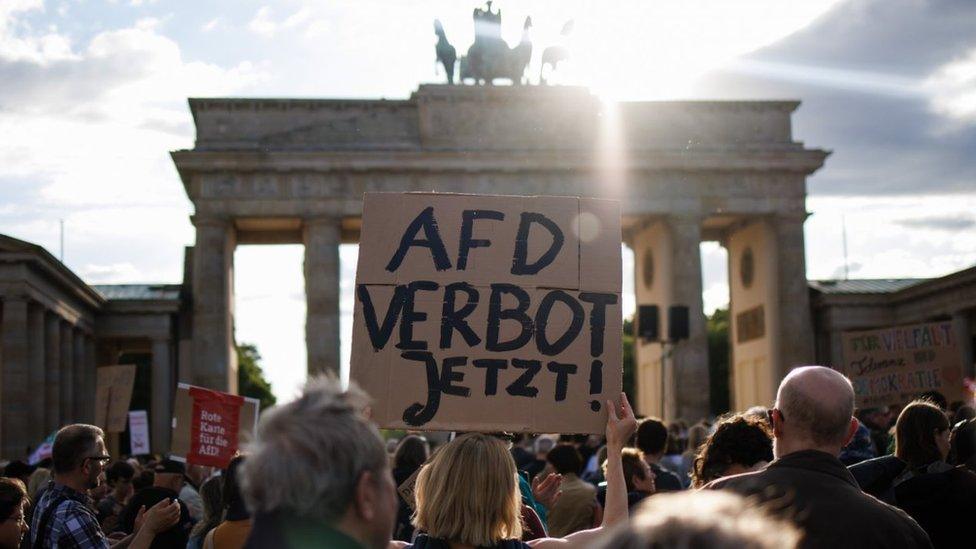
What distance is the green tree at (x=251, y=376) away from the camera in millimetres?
114062

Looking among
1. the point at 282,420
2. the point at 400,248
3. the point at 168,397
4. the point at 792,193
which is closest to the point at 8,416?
the point at 168,397

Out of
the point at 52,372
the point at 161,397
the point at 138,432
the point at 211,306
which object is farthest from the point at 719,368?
the point at 138,432

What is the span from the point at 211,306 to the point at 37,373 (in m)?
9.34

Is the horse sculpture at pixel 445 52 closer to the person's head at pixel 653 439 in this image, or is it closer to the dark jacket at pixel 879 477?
the person's head at pixel 653 439

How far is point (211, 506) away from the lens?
8117 mm

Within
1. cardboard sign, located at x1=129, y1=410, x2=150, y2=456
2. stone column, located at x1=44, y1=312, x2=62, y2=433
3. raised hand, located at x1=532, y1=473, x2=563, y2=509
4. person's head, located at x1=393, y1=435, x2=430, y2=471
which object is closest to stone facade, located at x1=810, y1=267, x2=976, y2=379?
stone column, located at x1=44, y1=312, x2=62, y2=433

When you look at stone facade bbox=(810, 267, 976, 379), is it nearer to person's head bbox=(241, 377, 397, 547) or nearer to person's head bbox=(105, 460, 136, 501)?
person's head bbox=(105, 460, 136, 501)

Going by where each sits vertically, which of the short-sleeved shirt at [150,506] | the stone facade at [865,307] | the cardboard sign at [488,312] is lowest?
the short-sleeved shirt at [150,506]

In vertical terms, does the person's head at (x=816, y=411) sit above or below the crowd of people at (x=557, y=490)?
above

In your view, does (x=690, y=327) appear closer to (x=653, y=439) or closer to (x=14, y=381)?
(x=14, y=381)

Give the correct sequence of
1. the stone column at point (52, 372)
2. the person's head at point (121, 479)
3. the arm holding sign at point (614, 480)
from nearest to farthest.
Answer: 1. the arm holding sign at point (614, 480)
2. the person's head at point (121, 479)
3. the stone column at point (52, 372)

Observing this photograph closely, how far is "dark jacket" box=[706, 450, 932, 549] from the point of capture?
493 cm

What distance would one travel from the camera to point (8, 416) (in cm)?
4253

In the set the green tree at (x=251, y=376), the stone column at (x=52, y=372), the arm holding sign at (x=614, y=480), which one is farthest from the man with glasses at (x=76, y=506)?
the green tree at (x=251, y=376)
